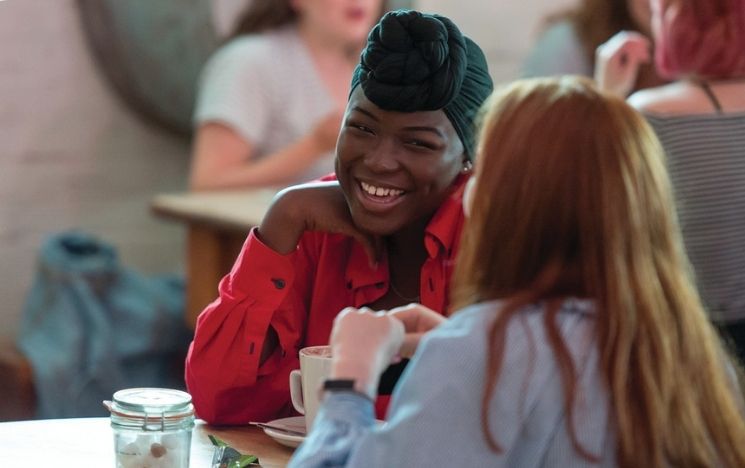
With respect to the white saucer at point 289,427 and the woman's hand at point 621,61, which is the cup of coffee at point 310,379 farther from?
the woman's hand at point 621,61

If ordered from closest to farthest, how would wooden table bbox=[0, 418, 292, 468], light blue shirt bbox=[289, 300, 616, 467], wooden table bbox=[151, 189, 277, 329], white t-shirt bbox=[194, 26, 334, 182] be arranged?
light blue shirt bbox=[289, 300, 616, 467], wooden table bbox=[0, 418, 292, 468], wooden table bbox=[151, 189, 277, 329], white t-shirt bbox=[194, 26, 334, 182]

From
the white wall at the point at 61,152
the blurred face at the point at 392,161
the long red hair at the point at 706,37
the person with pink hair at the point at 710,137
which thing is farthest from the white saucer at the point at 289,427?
the white wall at the point at 61,152

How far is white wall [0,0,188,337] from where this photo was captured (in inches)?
145

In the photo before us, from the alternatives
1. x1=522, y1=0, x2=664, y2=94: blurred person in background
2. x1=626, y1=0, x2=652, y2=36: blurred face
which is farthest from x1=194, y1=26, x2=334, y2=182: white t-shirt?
x1=626, y1=0, x2=652, y2=36: blurred face

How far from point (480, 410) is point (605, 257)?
0.18 m

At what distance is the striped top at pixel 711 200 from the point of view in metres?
2.01

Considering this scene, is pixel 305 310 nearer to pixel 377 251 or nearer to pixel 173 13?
pixel 377 251

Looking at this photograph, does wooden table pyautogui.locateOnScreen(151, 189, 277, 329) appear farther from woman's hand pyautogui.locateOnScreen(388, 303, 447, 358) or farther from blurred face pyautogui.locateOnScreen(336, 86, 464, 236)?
woman's hand pyautogui.locateOnScreen(388, 303, 447, 358)

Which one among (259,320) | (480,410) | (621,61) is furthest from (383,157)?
(621,61)

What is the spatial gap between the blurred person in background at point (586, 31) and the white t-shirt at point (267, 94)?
0.63 metres

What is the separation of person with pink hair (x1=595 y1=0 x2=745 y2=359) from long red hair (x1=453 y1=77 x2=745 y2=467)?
804 mm

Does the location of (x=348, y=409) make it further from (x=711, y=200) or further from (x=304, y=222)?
(x=711, y=200)

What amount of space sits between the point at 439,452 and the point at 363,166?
1.94 feet

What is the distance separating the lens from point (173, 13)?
380 centimetres
